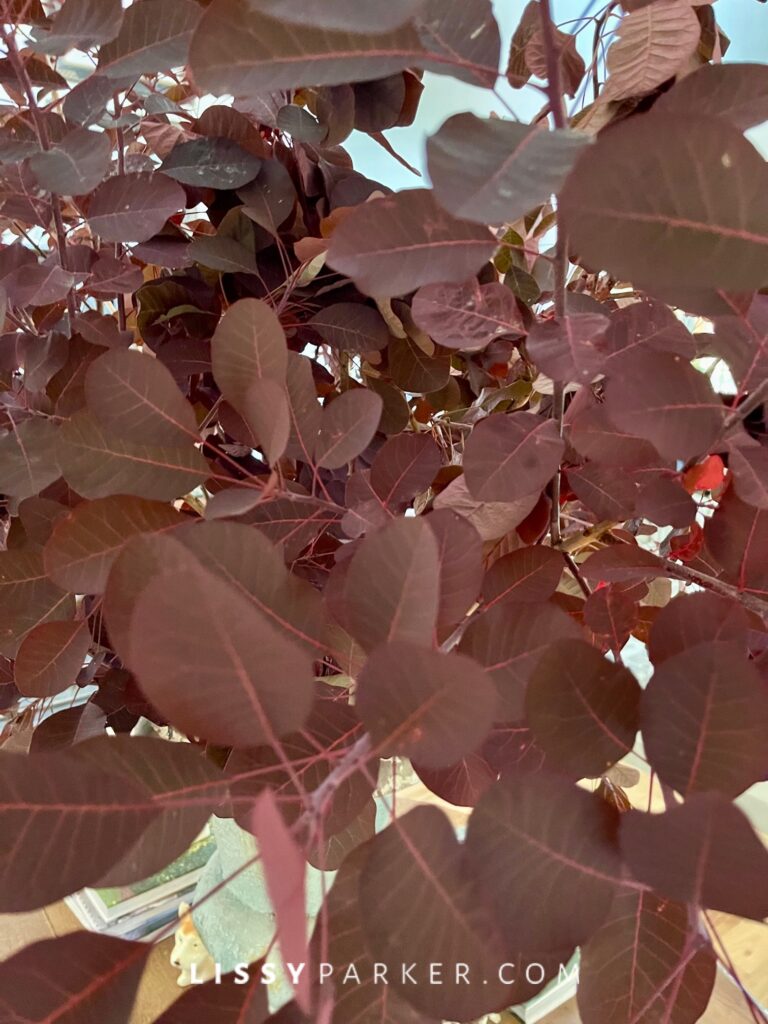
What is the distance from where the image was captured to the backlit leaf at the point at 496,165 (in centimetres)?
22

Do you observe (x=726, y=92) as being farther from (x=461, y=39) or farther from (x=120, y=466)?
(x=120, y=466)

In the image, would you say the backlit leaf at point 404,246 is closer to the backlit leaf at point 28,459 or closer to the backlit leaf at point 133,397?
the backlit leaf at point 133,397

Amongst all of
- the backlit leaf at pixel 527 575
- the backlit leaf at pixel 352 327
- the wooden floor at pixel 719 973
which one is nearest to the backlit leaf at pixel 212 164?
the backlit leaf at pixel 352 327

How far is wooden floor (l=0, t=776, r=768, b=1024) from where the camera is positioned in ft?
4.33

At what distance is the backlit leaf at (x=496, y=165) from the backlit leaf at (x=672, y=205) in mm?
12

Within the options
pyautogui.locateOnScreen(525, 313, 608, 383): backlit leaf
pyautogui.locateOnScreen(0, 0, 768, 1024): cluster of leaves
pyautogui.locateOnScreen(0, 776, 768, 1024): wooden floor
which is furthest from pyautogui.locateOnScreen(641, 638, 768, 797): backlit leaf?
pyautogui.locateOnScreen(0, 776, 768, 1024): wooden floor

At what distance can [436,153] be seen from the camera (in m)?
0.23

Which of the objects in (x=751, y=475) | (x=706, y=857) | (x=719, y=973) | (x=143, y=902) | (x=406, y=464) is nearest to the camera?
(x=706, y=857)

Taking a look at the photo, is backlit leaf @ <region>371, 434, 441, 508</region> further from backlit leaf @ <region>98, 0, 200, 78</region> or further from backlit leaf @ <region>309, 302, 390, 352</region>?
backlit leaf @ <region>98, 0, 200, 78</region>

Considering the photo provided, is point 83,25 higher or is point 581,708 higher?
point 83,25

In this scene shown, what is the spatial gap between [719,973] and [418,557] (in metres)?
1.49

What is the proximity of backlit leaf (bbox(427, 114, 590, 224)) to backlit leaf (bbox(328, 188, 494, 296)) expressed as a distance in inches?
1.4

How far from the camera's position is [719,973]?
1.32m

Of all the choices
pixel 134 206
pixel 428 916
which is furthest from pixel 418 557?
pixel 134 206
